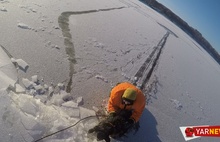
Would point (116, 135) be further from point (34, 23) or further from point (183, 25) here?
point (183, 25)

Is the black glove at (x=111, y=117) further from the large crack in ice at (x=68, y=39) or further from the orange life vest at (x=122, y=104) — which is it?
the large crack in ice at (x=68, y=39)

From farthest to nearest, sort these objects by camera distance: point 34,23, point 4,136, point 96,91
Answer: point 34,23 → point 96,91 → point 4,136

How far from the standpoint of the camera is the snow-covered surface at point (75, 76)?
11.2 feet

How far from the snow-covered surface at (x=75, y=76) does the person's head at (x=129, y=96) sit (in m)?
0.58

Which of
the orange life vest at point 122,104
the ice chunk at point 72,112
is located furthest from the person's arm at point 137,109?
the ice chunk at point 72,112

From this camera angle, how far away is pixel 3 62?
13.2ft

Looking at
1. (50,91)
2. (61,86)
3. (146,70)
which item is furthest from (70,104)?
(146,70)

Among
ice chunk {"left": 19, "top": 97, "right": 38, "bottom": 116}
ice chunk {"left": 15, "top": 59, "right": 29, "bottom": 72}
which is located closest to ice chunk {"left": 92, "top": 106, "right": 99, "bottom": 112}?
ice chunk {"left": 19, "top": 97, "right": 38, "bottom": 116}

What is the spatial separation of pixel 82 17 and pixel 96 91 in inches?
168

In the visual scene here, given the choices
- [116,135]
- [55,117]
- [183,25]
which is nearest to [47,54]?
[55,117]

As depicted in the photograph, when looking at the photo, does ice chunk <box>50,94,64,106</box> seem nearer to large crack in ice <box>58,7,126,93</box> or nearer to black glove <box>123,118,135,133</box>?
large crack in ice <box>58,7,126,93</box>

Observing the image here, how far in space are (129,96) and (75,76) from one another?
140 cm

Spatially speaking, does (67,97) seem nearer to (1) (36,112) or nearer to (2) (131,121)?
(1) (36,112)

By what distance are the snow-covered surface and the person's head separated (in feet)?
1.92
